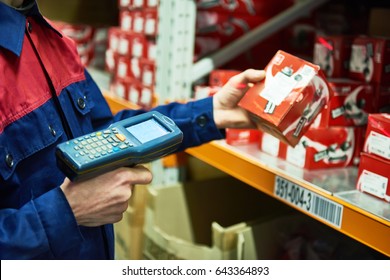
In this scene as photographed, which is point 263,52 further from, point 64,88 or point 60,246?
point 60,246

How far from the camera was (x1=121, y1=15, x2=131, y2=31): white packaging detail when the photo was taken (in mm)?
2059

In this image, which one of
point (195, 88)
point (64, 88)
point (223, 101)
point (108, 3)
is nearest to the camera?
point (64, 88)

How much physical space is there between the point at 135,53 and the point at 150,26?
156mm

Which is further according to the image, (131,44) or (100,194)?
(131,44)

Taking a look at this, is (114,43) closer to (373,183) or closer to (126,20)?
(126,20)

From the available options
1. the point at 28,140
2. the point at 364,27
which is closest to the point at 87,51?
the point at 364,27

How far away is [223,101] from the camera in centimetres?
130

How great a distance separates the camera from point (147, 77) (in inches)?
75.5

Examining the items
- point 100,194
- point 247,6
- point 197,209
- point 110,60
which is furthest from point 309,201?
point 110,60

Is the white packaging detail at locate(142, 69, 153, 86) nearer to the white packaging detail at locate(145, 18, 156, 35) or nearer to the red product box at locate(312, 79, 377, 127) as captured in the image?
the white packaging detail at locate(145, 18, 156, 35)

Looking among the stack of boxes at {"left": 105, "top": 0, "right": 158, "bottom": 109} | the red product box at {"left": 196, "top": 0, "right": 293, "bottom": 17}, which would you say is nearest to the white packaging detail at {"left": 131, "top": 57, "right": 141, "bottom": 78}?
the stack of boxes at {"left": 105, "top": 0, "right": 158, "bottom": 109}

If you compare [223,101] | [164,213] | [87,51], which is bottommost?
[164,213]

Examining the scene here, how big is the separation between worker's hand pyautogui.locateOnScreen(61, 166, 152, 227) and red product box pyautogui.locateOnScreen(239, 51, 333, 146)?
0.39m
